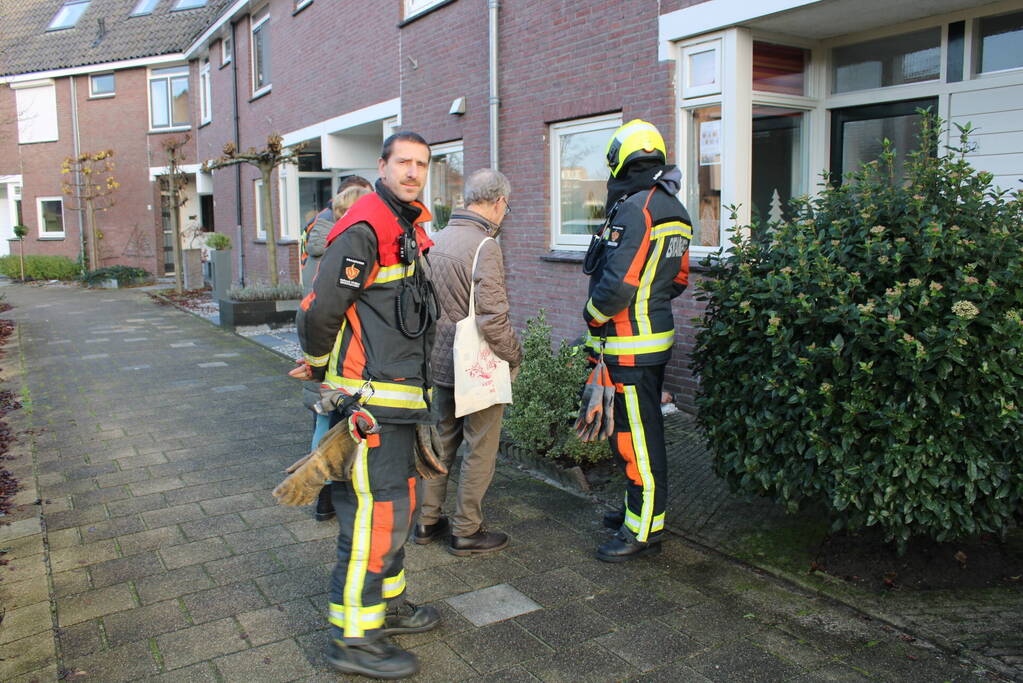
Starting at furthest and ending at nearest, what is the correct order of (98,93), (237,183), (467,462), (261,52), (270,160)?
1. (98,93)
2. (237,183)
3. (261,52)
4. (270,160)
5. (467,462)

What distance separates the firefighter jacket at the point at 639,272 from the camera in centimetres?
401

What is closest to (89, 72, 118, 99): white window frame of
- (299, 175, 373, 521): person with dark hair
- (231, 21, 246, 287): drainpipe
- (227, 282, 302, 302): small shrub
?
(231, 21, 246, 287): drainpipe

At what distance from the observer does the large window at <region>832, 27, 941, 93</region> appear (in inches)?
253

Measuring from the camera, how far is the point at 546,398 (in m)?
5.73

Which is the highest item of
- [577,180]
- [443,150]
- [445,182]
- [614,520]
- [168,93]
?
[168,93]

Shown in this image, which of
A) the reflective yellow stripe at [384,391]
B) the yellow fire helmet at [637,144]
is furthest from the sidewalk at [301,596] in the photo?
the yellow fire helmet at [637,144]

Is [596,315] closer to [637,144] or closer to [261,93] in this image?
[637,144]

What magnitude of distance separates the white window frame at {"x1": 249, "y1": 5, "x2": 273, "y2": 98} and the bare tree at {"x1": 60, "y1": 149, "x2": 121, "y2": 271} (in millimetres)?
9253

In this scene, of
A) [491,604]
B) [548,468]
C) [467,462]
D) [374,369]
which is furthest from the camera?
[548,468]

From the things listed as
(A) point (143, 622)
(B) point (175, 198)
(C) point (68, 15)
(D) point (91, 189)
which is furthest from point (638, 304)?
(C) point (68, 15)

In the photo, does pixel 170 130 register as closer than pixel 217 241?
No

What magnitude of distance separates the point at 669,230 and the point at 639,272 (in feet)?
0.84

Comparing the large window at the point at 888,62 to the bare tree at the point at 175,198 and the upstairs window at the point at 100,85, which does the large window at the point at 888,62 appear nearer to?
the bare tree at the point at 175,198

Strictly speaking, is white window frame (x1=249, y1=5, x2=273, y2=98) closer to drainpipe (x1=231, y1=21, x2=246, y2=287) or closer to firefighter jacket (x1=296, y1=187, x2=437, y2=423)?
drainpipe (x1=231, y1=21, x2=246, y2=287)
